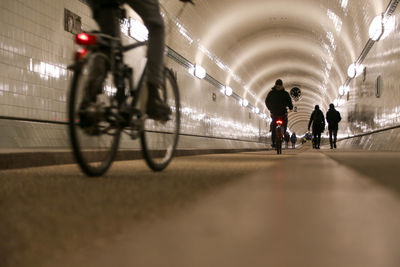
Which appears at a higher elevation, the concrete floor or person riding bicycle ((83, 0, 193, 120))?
person riding bicycle ((83, 0, 193, 120))

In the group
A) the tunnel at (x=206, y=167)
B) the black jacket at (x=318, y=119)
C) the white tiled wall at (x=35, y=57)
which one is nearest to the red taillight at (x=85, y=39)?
the tunnel at (x=206, y=167)

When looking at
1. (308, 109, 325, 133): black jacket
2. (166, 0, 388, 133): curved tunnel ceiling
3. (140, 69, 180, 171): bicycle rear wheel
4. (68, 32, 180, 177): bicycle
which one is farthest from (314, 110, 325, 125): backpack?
(68, 32, 180, 177): bicycle

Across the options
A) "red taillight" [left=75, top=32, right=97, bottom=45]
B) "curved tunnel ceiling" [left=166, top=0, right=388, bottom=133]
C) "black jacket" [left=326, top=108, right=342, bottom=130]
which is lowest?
"red taillight" [left=75, top=32, right=97, bottom=45]

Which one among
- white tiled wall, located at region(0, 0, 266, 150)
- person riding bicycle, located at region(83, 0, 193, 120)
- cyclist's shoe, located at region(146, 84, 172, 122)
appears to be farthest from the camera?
white tiled wall, located at region(0, 0, 266, 150)

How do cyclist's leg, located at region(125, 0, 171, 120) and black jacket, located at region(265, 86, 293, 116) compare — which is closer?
cyclist's leg, located at region(125, 0, 171, 120)

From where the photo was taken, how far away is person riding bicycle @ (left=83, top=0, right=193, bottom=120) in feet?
10.4

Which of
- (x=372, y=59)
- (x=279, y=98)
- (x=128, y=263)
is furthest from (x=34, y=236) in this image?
(x=372, y=59)

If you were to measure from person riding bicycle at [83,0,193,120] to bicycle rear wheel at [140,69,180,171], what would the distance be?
0.46 ft

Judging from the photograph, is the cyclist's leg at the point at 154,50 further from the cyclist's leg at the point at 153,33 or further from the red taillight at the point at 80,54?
the red taillight at the point at 80,54

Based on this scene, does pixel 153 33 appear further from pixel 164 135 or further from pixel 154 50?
pixel 164 135

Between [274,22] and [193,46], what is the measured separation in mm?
4417

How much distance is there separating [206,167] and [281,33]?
16.3 m

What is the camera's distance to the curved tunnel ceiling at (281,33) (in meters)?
13.6

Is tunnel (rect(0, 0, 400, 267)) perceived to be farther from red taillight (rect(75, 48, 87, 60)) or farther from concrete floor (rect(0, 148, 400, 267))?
red taillight (rect(75, 48, 87, 60))
